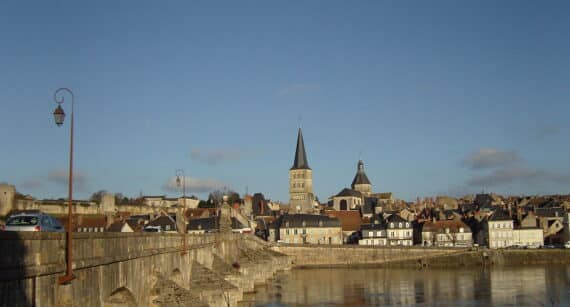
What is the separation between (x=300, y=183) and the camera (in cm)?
13988

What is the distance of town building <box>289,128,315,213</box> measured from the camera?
457ft

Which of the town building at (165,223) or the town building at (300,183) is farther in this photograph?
the town building at (300,183)

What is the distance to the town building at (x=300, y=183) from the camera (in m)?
139

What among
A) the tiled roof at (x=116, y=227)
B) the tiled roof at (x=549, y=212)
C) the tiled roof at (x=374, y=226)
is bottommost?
the tiled roof at (x=374, y=226)

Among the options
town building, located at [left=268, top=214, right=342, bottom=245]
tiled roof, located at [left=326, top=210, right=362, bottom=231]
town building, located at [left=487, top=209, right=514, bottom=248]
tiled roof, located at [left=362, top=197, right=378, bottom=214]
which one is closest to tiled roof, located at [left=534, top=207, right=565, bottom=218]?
town building, located at [left=487, top=209, right=514, bottom=248]

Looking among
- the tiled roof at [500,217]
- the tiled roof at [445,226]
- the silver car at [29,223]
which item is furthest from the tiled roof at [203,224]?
the silver car at [29,223]

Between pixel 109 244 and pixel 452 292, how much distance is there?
3835 centimetres

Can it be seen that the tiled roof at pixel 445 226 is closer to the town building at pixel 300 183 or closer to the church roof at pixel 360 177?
the town building at pixel 300 183

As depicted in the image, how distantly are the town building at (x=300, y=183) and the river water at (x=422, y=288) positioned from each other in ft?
197

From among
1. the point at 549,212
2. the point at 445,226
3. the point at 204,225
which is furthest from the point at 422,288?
the point at 549,212

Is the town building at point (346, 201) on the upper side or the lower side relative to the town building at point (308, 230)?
upper

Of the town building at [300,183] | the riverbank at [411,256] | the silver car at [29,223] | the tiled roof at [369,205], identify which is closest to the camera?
the silver car at [29,223]

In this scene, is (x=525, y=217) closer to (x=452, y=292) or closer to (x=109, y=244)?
(x=452, y=292)

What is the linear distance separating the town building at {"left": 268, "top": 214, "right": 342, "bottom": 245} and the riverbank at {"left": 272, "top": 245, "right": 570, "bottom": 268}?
9.52m
